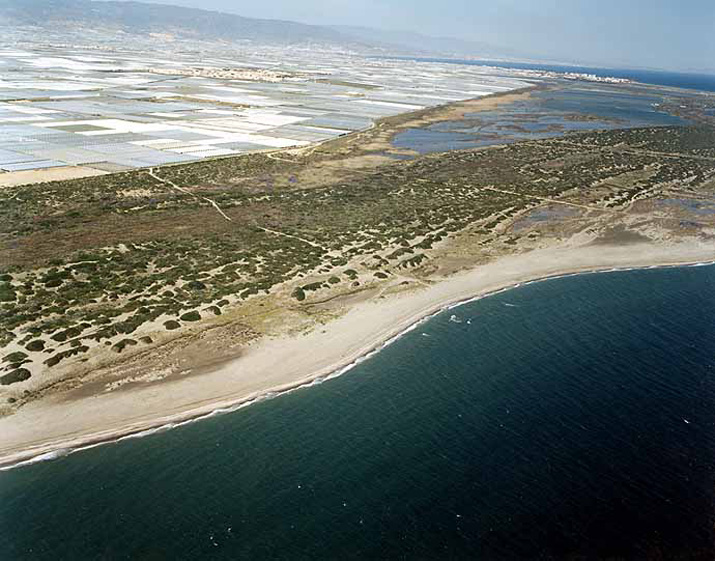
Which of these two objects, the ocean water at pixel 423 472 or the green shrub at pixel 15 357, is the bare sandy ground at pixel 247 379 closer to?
the ocean water at pixel 423 472

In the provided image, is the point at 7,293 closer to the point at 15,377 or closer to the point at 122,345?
the point at 15,377

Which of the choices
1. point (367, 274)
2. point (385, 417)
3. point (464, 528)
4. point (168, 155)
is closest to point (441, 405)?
point (385, 417)

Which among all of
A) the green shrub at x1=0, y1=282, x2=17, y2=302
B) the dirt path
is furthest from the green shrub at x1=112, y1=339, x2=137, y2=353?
the dirt path

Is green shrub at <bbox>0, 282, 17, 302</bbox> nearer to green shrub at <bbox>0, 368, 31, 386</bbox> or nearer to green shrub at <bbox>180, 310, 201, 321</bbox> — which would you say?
green shrub at <bbox>0, 368, 31, 386</bbox>

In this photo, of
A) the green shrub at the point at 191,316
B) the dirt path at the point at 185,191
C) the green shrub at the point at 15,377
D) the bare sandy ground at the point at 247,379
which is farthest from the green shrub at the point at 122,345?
the dirt path at the point at 185,191

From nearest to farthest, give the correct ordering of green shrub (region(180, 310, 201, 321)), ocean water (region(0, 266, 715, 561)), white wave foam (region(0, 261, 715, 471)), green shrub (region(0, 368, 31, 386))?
ocean water (region(0, 266, 715, 561))
white wave foam (region(0, 261, 715, 471))
green shrub (region(0, 368, 31, 386))
green shrub (region(180, 310, 201, 321))

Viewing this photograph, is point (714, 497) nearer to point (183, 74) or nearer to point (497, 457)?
point (497, 457)

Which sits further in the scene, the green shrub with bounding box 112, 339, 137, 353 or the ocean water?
the green shrub with bounding box 112, 339, 137, 353
